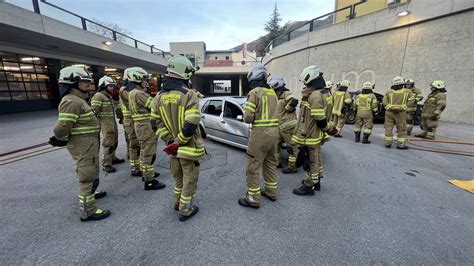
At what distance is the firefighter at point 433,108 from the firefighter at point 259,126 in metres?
6.67

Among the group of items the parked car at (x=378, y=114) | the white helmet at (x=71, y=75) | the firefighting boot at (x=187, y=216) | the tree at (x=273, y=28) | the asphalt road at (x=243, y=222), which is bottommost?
the asphalt road at (x=243, y=222)

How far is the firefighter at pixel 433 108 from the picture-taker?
20.0 ft

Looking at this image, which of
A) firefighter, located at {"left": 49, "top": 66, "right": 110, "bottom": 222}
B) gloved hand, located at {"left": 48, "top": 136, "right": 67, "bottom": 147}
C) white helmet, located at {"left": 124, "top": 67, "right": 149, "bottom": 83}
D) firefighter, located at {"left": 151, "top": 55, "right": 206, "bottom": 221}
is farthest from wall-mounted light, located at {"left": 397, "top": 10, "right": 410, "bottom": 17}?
gloved hand, located at {"left": 48, "top": 136, "right": 67, "bottom": 147}

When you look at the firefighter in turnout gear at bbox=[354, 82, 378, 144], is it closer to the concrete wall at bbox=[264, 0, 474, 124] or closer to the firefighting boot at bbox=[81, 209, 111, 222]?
the concrete wall at bbox=[264, 0, 474, 124]

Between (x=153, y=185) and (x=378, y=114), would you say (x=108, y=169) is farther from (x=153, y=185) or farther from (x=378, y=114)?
(x=378, y=114)

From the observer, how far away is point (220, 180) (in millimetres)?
3736

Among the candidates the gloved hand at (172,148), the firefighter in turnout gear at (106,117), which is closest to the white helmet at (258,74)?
the gloved hand at (172,148)

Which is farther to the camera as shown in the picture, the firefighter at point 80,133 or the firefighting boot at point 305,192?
the firefighting boot at point 305,192

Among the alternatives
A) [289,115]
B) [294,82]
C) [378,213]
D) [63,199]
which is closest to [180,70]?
[289,115]

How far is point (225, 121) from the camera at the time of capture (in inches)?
209

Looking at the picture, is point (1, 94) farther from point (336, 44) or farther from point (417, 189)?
point (336, 44)

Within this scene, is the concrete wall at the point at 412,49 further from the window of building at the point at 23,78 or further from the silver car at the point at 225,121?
the window of building at the point at 23,78

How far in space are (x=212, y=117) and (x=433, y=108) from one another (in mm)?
7145

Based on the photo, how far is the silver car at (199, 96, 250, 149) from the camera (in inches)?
196
